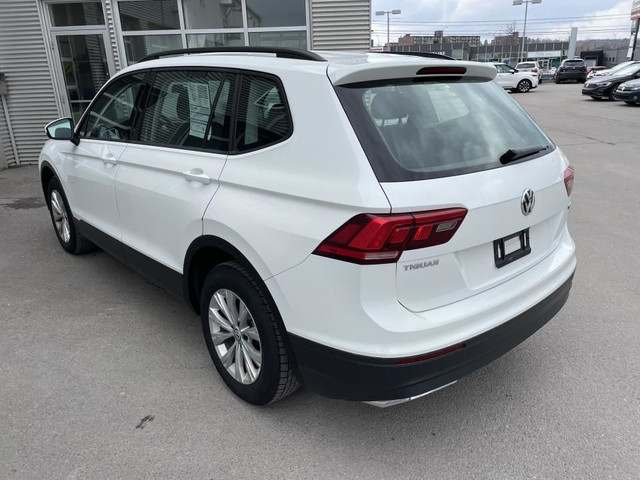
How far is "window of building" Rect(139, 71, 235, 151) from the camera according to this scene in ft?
9.18

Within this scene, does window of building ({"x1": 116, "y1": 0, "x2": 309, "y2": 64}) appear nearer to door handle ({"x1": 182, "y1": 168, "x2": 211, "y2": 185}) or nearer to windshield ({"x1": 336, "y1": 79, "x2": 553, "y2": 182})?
door handle ({"x1": 182, "y1": 168, "x2": 211, "y2": 185})

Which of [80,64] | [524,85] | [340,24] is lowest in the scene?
[524,85]

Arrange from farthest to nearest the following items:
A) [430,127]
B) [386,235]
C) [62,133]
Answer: [62,133] < [430,127] < [386,235]

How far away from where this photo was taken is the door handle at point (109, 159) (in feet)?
11.8

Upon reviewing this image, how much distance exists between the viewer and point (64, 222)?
5047 millimetres

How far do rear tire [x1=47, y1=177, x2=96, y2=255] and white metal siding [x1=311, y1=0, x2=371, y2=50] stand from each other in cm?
558

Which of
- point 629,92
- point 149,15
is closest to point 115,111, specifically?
point 149,15

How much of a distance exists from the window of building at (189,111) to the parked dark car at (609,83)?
21797mm

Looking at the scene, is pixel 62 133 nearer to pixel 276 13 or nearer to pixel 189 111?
pixel 189 111

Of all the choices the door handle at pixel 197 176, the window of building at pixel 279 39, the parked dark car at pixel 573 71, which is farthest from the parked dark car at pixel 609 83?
the door handle at pixel 197 176

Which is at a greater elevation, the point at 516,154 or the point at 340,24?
the point at 340,24

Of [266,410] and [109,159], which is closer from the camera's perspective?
[266,410]

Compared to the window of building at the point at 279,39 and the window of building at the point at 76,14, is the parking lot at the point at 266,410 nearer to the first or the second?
the window of building at the point at 279,39

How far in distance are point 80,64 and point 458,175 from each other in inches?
380
